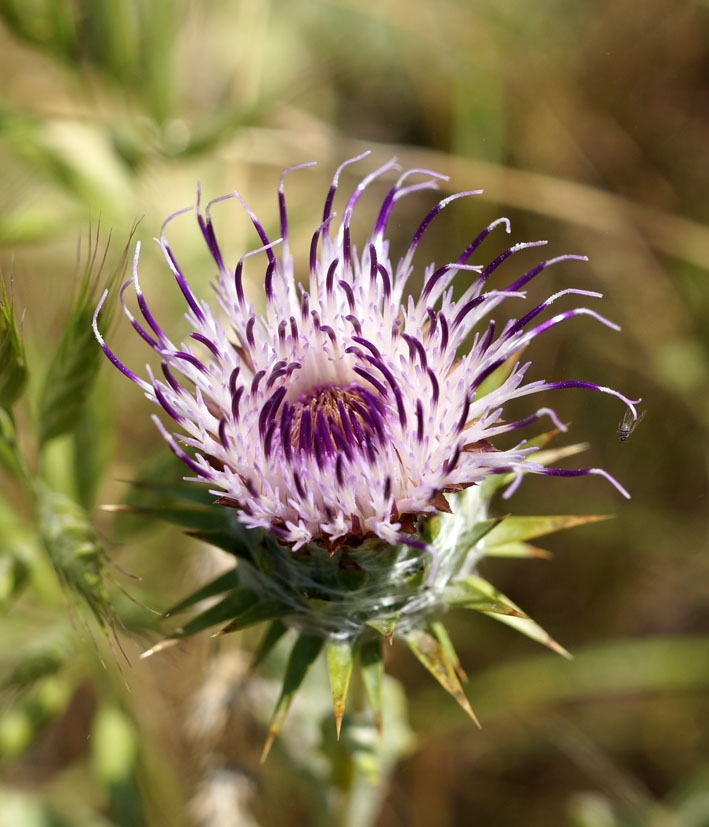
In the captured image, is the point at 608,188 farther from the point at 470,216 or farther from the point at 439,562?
the point at 439,562

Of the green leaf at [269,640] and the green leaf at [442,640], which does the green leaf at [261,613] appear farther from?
the green leaf at [442,640]

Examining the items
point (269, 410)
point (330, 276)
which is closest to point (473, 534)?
point (269, 410)

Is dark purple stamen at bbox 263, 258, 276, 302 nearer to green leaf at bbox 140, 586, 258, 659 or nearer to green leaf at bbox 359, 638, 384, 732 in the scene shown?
green leaf at bbox 140, 586, 258, 659

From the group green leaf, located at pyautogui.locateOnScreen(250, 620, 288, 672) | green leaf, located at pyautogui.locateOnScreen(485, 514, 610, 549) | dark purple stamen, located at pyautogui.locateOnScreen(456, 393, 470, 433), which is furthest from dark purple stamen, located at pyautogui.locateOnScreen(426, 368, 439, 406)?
green leaf, located at pyautogui.locateOnScreen(250, 620, 288, 672)

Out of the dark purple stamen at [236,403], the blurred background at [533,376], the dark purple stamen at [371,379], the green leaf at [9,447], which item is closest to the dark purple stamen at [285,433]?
the dark purple stamen at [236,403]

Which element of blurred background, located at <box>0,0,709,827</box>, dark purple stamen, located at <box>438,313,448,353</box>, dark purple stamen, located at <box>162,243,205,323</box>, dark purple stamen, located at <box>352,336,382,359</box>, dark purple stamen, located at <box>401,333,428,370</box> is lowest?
blurred background, located at <box>0,0,709,827</box>

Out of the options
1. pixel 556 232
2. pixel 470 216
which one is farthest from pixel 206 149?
pixel 556 232

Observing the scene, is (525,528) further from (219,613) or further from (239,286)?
(239,286)
